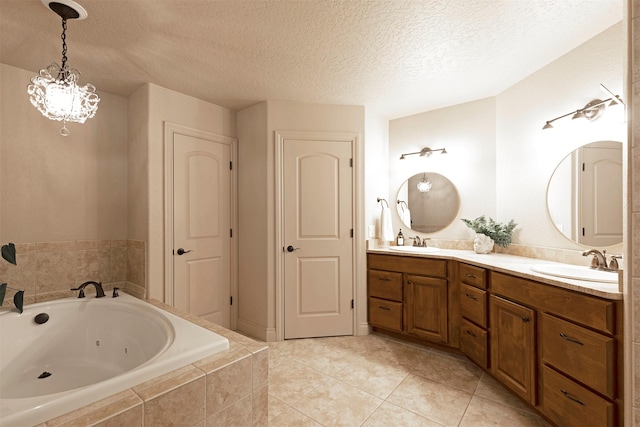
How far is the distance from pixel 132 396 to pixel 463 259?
7.29 ft

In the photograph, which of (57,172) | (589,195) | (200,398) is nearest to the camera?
(200,398)

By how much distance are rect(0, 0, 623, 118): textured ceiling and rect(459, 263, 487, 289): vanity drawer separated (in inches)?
60.5

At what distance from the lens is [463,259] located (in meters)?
2.29

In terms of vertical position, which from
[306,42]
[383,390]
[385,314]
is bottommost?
[383,390]

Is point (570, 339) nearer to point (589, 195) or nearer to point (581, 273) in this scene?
point (581, 273)

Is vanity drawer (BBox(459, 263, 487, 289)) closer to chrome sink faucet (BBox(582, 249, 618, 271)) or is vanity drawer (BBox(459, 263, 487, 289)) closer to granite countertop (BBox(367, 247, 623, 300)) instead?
granite countertop (BBox(367, 247, 623, 300))

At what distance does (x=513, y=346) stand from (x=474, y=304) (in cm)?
39

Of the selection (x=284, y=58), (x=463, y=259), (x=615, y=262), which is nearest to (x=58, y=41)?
(x=284, y=58)

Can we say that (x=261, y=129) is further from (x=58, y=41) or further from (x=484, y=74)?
(x=484, y=74)

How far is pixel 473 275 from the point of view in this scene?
7.20 ft

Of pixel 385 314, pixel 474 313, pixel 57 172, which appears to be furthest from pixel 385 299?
pixel 57 172

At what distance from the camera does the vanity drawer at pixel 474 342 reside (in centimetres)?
207

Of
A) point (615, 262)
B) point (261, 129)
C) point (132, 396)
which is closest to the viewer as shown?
A: point (132, 396)

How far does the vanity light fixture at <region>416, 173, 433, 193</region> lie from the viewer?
3135 mm
